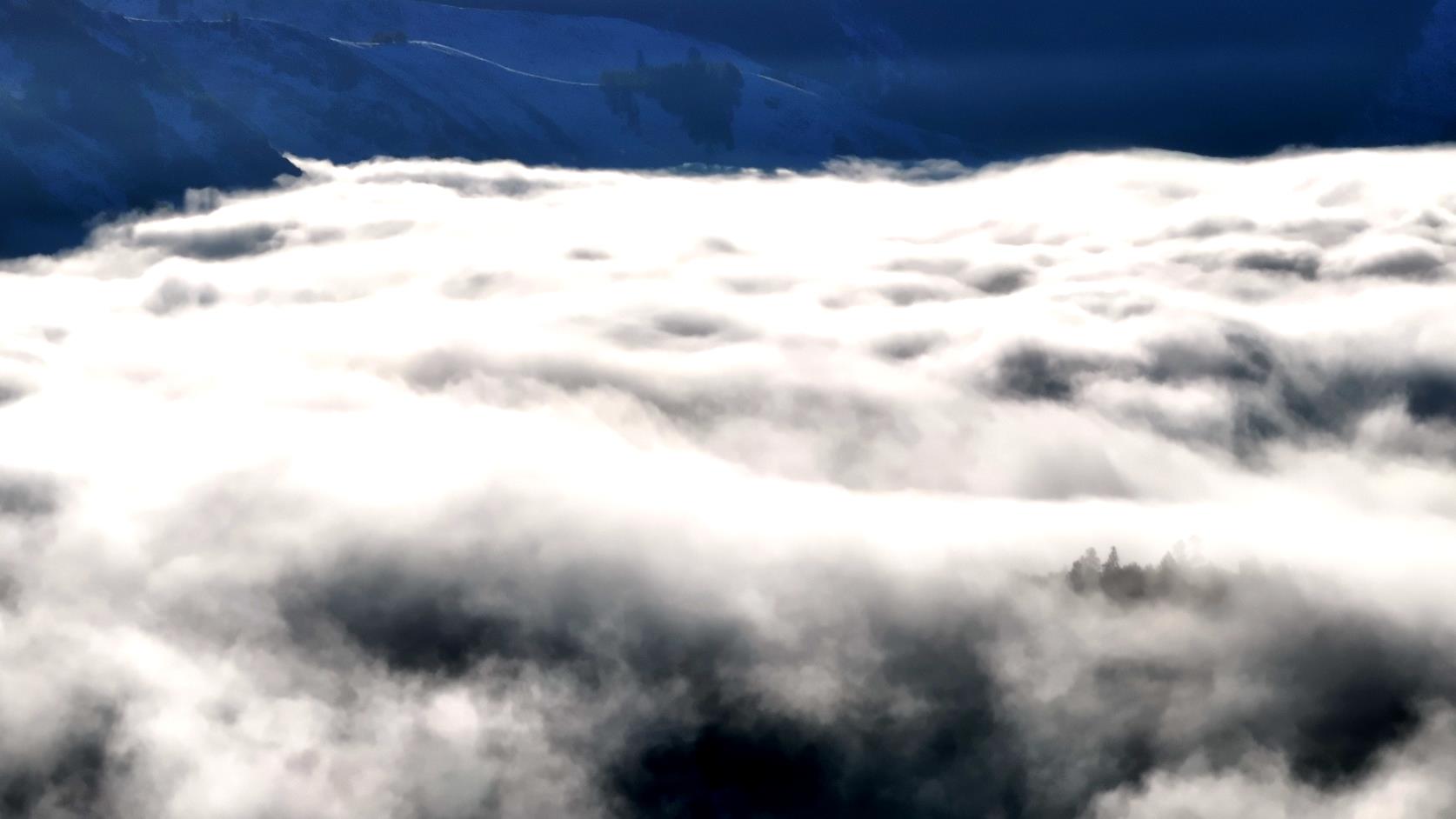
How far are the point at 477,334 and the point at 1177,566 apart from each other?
10921 cm

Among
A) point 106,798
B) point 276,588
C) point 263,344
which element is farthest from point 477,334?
point 106,798

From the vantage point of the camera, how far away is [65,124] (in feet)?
615

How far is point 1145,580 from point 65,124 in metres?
169

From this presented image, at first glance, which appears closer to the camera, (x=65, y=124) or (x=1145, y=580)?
(x=1145, y=580)

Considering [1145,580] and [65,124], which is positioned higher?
[65,124]

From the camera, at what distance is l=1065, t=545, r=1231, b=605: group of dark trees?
96.0m

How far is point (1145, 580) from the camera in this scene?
9938cm

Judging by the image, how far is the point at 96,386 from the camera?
151 metres

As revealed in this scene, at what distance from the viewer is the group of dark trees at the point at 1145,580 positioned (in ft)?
315

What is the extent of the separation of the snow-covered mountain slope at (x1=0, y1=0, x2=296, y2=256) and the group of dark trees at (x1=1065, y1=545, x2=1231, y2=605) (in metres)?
158

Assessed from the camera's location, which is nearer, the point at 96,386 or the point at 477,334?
the point at 96,386

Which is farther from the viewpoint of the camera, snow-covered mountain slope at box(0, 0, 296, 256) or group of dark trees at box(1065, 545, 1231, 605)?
snow-covered mountain slope at box(0, 0, 296, 256)

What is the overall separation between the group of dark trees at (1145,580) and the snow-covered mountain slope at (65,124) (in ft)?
518

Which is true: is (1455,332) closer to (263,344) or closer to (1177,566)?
(1177,566)
